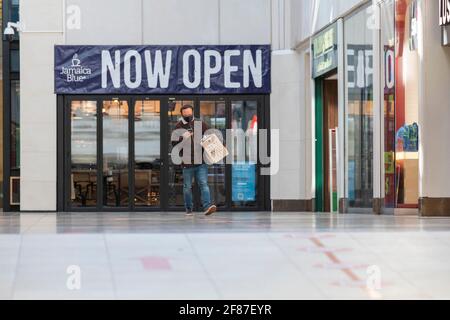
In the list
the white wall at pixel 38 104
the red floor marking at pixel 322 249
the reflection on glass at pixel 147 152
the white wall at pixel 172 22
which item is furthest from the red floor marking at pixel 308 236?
the white wall at pixel 38 104

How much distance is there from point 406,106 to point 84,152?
33.5ft

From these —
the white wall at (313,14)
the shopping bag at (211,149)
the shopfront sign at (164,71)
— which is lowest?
the shopping bag at (211,149)

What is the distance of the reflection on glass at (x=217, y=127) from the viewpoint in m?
25.7

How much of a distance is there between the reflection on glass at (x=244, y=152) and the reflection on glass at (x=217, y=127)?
0.24 metres

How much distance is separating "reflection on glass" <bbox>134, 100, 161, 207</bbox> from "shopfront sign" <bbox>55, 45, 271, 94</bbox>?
486 mm

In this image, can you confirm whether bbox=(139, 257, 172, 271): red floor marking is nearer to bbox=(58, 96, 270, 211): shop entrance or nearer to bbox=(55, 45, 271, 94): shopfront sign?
bbox=(58, 96, 270, 211): shop entrance

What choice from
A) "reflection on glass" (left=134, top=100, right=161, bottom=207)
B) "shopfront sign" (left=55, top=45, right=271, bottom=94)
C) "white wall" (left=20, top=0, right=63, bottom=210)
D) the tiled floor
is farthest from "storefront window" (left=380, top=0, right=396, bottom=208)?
"white wall" (left=20, top=0, right=63, bottom=210)

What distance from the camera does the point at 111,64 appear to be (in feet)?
84.3

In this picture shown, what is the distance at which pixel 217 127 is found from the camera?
25.7 meters

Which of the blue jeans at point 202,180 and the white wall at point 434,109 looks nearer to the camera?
the white wall at point 434,109

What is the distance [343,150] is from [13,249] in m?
10.5

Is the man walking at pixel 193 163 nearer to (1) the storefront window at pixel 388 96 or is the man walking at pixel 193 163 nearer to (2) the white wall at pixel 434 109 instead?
(1) the storefront window at pixel 388 96

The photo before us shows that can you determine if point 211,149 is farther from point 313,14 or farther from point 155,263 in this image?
point 155,263
